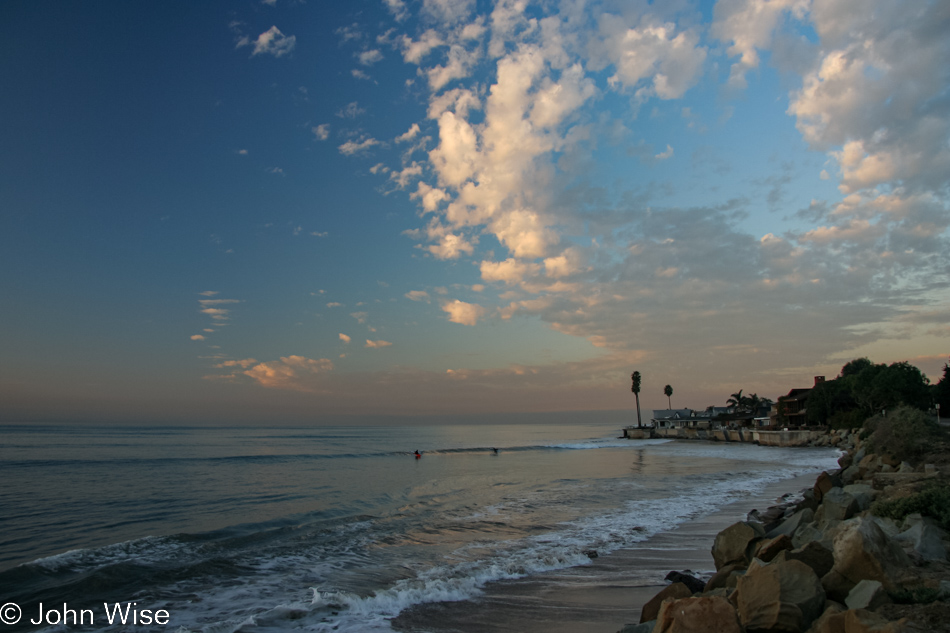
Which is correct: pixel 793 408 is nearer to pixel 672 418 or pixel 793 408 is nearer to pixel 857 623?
pixel 672 418

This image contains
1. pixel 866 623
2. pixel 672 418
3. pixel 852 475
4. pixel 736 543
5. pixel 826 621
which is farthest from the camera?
pixel 672 418

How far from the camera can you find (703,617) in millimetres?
5203

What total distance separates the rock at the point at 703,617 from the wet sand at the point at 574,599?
10.5ft

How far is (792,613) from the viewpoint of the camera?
5363 mm

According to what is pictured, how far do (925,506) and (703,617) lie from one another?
797cm

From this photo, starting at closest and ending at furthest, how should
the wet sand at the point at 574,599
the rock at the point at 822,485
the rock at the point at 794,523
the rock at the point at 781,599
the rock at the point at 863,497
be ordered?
1. the rock at the point at 781,599
2. the wet sand at the point at 574,599
3. the rock at the point at 794,523
4. the rock at the point at 863,497
5. the rock at the point at 822,485

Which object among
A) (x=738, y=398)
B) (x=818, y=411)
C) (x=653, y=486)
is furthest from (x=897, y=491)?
(x=738, y=398)

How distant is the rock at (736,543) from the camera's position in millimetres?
9109

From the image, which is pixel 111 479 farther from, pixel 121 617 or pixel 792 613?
pixel 792 613

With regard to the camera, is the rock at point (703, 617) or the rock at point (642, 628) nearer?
the rock at point (703, 617)

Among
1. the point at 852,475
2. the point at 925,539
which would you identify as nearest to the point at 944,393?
the point at 852,475

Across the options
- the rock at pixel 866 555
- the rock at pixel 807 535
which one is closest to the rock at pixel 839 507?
the rock at pixel 807 535

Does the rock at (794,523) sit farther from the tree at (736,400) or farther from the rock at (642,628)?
the tree at (736,400)

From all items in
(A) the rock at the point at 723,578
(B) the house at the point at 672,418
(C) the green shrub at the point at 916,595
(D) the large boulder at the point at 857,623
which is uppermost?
(D) the large boulder at the point at 857,623
